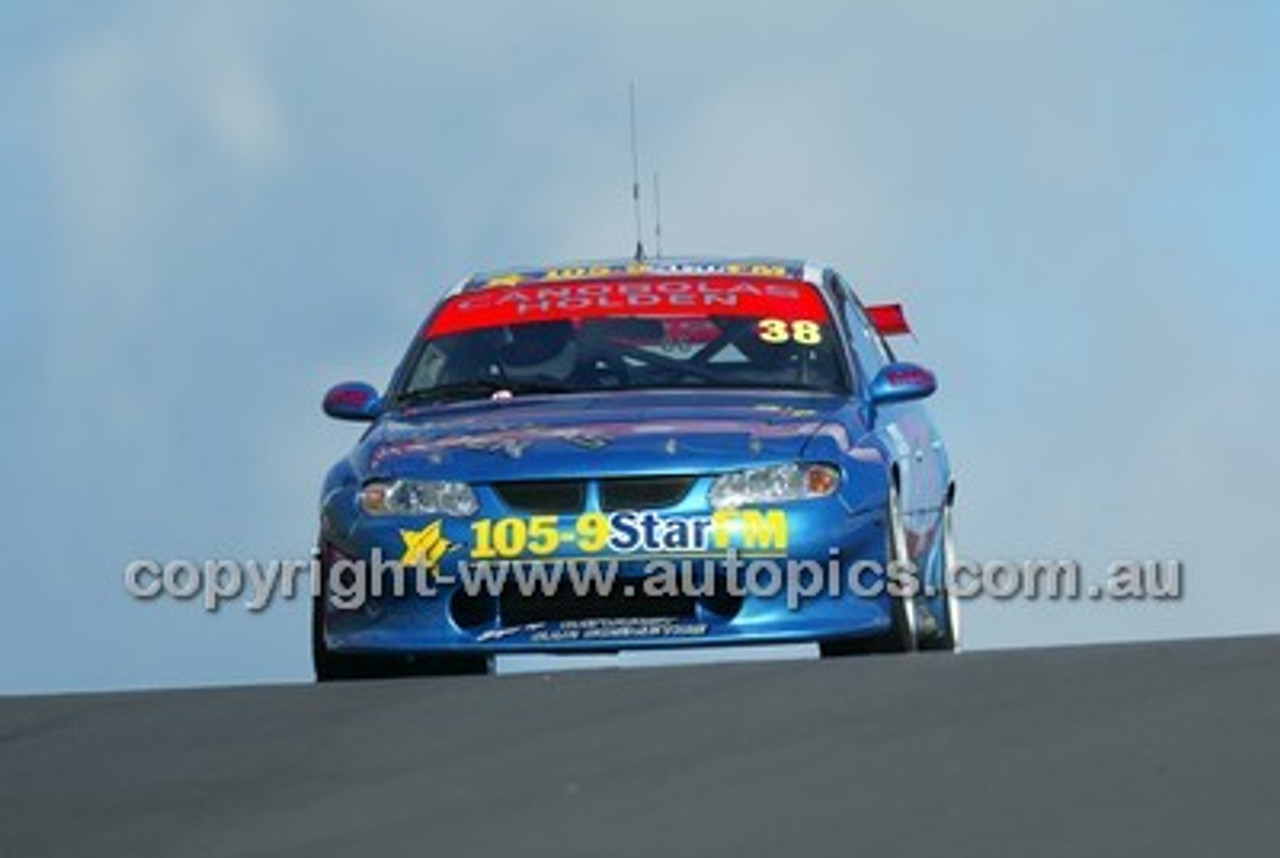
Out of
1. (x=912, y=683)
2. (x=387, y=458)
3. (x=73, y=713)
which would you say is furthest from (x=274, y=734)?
(x=387, y=458)

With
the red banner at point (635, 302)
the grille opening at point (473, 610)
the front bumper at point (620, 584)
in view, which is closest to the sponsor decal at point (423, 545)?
the front bumper at point (620, 584)

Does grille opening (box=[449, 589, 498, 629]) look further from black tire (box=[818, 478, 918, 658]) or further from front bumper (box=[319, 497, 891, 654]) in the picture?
black tire (box=[818, 478, 918, 658])

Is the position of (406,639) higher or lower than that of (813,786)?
lower

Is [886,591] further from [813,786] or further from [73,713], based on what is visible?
[813,786]

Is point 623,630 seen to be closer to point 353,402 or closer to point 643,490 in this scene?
point 643,490

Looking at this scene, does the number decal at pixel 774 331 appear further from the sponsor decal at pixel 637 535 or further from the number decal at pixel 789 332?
the sponsor decal at pixel 637 535

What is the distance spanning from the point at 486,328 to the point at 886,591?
207cm

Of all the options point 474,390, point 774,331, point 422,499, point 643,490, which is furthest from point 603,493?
point 774,331

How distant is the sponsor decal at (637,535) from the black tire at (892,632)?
0.36 meters

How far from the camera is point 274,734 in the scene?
806cm

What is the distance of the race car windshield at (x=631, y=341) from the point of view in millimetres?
11992

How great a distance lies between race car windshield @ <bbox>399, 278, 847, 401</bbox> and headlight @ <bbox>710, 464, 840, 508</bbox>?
1.10 meters

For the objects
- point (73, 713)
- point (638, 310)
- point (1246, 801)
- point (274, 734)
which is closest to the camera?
point (1246, 801)

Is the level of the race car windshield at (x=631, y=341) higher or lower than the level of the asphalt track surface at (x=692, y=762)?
lower
